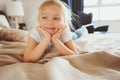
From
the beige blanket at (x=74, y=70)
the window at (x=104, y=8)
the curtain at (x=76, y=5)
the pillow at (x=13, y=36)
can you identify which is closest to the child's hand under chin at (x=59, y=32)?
the beige blanket at (x=74, y=70)

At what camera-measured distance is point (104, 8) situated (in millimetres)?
4770

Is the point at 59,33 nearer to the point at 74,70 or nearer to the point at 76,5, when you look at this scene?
the point at 74,70

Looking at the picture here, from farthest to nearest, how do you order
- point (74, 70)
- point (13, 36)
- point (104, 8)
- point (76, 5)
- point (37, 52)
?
1. point (104, 8)
2. point (76, 5)
3. point (13, 36)
4. point (37, 52)
5. point (74, 70)

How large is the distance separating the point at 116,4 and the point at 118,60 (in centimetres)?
398

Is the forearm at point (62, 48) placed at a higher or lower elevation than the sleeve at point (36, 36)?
lower

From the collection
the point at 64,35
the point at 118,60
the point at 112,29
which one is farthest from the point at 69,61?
the point at 112,29

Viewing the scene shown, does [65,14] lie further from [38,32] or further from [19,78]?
[19,78]

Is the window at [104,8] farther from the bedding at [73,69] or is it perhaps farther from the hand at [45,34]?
the bedding at [73,69]

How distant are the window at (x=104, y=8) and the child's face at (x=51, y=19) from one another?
12.0 ft

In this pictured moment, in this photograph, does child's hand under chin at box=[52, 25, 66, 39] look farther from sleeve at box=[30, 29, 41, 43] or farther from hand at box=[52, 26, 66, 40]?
sleeve at box=[30, 29, 41, 43]

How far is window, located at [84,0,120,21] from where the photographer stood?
4.66m

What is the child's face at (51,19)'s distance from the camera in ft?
3.99

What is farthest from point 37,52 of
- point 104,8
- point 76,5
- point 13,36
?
point 104,8

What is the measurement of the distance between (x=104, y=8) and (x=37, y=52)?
3921mm
